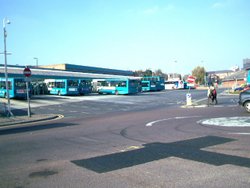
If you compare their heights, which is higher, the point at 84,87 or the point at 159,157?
the point at 84,87

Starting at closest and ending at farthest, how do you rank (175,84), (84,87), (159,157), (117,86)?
1. (159,157)
2. (84,87)
3. (117,86)
4. (175,84)

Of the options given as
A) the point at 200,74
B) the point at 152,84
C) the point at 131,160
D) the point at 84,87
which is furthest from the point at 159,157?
the point at 200,74

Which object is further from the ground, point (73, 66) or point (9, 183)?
point (73, 66)

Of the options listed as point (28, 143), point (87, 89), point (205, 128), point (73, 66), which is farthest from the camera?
point (73, 66)

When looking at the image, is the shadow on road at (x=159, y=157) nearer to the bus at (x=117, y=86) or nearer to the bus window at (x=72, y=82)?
the bus window at (x=72, y=82)

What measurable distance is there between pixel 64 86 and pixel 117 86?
9471mm

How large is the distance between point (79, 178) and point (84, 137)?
5.08m

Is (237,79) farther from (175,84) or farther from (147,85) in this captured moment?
(147,85)

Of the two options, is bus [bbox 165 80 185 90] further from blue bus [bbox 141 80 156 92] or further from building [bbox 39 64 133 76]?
building [bbox 39 64 133 76]

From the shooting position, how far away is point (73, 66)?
89.2 meters

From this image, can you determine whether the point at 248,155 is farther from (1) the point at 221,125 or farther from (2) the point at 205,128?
(1) the point at 221,125

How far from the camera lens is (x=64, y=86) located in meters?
47.9

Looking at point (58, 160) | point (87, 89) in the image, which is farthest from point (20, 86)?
point (58, 160)

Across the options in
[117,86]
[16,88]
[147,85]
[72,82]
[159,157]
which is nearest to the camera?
[159,157]
